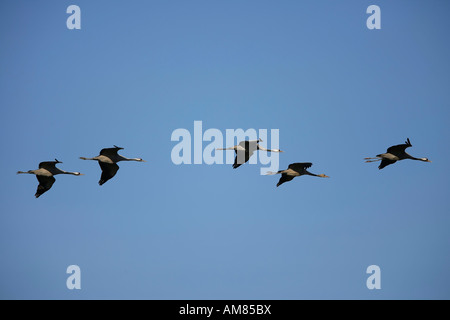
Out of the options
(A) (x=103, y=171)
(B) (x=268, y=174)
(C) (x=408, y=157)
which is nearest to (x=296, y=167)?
(B) (x=268, y=174)

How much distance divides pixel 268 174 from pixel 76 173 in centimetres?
1199

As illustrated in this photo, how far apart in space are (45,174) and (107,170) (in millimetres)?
3792

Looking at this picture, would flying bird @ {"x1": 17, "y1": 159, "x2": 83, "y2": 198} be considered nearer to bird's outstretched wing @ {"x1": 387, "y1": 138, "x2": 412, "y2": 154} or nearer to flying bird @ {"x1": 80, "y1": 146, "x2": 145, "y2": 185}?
flying bird @ {"x1": 80, "y1": 146, "x2": 145, "y2": 185}

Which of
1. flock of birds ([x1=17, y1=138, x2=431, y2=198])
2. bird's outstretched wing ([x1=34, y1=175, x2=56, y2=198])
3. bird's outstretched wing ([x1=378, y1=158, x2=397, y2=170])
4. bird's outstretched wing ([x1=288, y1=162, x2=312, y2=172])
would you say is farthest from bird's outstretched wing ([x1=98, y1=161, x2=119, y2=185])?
bird's outstretched wing ([x1=378, y1=158, x2=397, y2=170])

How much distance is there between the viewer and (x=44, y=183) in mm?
68875

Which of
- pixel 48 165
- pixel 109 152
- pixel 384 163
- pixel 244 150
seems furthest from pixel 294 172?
pixel 48 165

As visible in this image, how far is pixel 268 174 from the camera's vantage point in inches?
2662

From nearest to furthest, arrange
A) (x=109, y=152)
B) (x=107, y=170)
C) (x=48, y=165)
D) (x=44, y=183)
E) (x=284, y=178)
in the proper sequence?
(x=109, y=152) < (x=48, y=165) < (x=107, y=170) < (x=44, y=183) < (x=284, y=178)

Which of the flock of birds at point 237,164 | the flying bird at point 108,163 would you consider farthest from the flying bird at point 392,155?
the flying bird at point 108,163

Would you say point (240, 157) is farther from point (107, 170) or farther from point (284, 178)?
point (107, 170)

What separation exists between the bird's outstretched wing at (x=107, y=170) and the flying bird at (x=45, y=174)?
7.02 feet

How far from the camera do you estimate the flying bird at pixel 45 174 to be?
6819cm

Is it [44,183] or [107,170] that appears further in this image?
[44,183]
